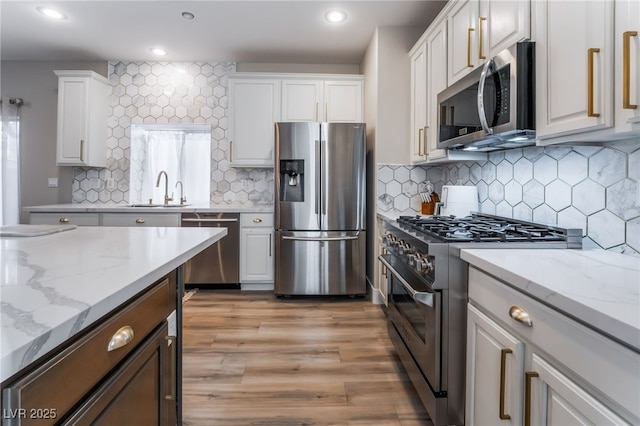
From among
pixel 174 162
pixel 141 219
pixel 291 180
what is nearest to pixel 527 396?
pixel 291 180

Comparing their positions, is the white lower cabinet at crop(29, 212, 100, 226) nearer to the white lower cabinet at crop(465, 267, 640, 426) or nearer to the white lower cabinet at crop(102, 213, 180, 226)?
the white lower cabinet at crop(102, 213, 180, 226)

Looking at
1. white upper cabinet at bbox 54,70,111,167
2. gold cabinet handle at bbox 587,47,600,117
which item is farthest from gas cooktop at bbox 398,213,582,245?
white upper cabinet at bbox 54,70,111,167

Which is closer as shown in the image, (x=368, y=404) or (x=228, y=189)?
(x=368, y=404)

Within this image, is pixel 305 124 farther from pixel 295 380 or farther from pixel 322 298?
pixel 295 380

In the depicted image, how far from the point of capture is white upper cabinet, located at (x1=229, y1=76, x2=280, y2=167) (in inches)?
149

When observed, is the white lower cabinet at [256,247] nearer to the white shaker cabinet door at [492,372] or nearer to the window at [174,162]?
the window at [174,162]

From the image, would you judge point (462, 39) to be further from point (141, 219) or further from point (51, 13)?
point (51, 13)

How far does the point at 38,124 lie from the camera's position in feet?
13.6

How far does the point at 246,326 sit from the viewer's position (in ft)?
9.12

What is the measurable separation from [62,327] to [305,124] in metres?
3.00

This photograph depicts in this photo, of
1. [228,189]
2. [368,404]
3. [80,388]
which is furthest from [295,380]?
[228,189]

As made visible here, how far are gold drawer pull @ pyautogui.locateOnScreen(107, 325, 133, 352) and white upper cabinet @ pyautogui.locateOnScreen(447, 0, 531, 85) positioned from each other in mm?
1742

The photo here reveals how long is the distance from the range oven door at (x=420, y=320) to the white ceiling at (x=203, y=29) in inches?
88.6

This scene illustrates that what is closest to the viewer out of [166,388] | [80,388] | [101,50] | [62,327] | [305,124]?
[62,327]
